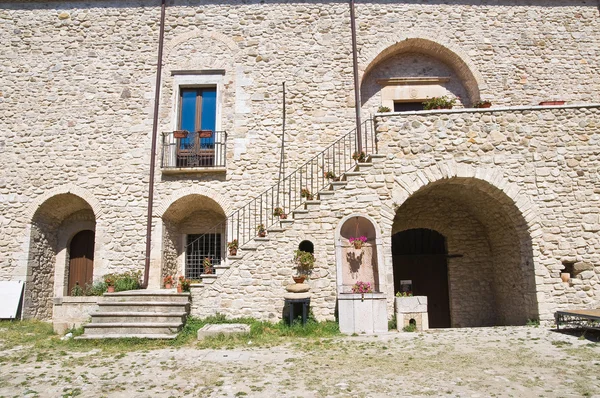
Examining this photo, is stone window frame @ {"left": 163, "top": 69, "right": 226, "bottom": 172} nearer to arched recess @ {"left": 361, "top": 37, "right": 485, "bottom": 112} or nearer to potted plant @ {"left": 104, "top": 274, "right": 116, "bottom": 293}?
arched recess @ {"left": 361, "top": 37, "right": 485, "bottom": 112}

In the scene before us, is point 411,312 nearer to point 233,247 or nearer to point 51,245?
point 233,247

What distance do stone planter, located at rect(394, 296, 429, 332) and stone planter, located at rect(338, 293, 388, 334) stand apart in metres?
0.34

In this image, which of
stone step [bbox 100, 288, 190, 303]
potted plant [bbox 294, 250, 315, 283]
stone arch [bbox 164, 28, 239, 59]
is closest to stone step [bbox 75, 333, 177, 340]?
stone step [bbox 100, 288, 190, 303]

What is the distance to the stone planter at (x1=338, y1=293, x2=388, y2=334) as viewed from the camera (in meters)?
7.47

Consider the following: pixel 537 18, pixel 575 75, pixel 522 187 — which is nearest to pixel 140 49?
pixel 522 187

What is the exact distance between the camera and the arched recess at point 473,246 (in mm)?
9039

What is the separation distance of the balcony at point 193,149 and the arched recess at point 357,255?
393 centimetres

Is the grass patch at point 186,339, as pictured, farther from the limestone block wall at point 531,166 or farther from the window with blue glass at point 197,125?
the window with blue glass at point 197,125

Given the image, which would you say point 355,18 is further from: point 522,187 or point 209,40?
point 522,187

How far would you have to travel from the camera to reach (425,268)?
10781 millimetres

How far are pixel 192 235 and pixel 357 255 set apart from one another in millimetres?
5115

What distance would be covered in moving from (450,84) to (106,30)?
9.94 m

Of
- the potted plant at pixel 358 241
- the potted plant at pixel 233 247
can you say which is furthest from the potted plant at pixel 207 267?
the potted plant at pixel 358 241

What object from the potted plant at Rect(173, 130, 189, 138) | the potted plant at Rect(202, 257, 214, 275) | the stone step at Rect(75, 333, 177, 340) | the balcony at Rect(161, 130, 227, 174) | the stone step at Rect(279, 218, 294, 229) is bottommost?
the stone step at Rect(75, 333, 177, 340)
